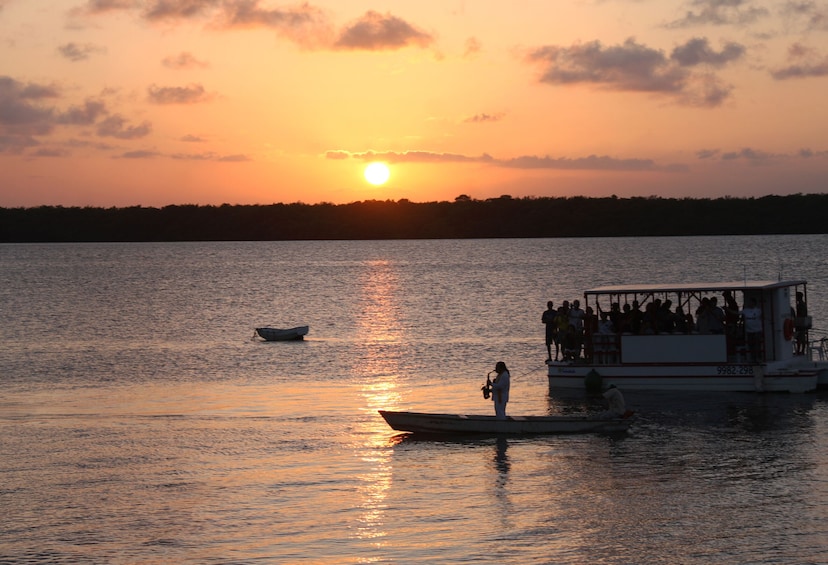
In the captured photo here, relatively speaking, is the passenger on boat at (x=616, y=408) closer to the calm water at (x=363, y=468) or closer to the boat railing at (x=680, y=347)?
the calm water at (x=363, y=468)

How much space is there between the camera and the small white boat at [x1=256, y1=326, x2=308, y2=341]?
5684cm

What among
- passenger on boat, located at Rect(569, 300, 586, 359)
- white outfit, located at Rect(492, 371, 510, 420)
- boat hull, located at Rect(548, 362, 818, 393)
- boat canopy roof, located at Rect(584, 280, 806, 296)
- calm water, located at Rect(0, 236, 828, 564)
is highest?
boat canopy roof, located at Rect(584, 280, 806, 296)

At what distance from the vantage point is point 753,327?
32.5m

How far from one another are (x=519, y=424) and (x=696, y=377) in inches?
347

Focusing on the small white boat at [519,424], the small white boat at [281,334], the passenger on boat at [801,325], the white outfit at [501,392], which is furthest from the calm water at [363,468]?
the small white boat at [281,334]

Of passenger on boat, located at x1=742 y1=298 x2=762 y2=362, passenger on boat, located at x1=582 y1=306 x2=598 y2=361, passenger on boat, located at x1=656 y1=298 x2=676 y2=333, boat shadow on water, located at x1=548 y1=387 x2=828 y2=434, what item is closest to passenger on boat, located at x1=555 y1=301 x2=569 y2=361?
passenger on boat, located at x1=582 y1=306 x2=598 y2=361

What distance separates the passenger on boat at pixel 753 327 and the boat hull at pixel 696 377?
603 millimetres

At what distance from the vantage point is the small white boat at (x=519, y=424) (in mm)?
26453

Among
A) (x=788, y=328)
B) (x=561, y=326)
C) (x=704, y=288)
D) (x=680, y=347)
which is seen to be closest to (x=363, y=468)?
(x=680, y=347)

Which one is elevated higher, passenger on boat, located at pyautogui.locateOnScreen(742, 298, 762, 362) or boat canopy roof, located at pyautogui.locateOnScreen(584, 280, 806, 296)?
boat canopy roof, located at pyautogui.locateOnScreen(584, 280, 806, 296)

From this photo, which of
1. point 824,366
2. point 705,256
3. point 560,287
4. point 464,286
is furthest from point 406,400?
point 705,256

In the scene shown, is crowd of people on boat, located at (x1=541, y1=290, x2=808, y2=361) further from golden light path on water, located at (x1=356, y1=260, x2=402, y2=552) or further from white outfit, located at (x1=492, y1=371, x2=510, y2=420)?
white outfit, located at (x1=492, y1=371, x2=510, y2=420)

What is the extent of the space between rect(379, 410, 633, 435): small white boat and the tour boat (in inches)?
269

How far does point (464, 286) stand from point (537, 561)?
97.2 metres
